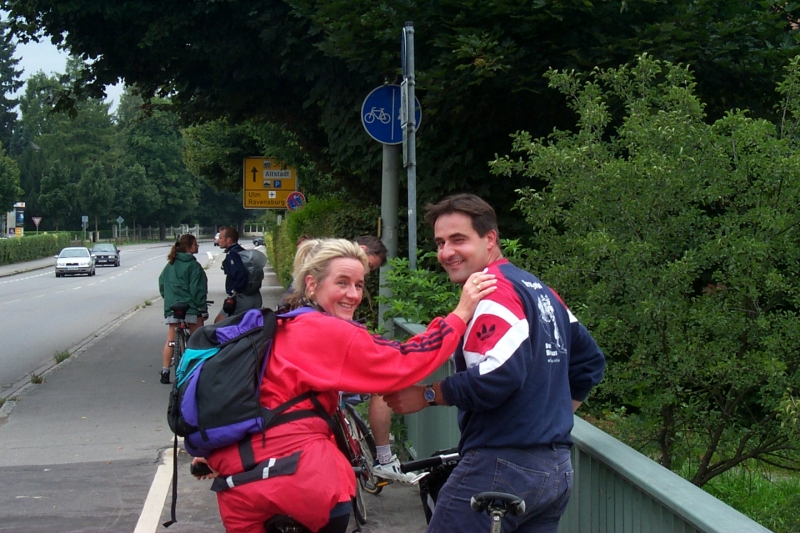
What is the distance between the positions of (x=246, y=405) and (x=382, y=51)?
6835 millimetres

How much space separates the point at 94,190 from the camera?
93.6 m

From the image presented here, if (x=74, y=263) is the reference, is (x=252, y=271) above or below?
above

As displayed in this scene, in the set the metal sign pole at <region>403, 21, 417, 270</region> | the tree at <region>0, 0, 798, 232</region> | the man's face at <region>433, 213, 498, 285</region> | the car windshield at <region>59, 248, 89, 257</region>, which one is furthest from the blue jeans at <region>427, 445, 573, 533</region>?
the car windshield at <region>59, 248, 89, 257</region>

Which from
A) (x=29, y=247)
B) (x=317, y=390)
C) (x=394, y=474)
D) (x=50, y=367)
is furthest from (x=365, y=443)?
(x=29, y=247)

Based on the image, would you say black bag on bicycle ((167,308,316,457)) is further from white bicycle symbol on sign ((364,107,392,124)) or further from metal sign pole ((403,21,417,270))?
white bicycle symbol on sign ((364,107,392,124))

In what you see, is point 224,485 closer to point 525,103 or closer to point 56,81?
point 525,103

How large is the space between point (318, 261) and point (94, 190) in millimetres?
95923

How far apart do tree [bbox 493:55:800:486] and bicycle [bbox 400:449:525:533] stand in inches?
51.0

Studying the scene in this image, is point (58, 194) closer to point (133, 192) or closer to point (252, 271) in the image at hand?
point (133, 192)

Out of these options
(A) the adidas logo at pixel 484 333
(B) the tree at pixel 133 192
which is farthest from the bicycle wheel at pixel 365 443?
(B) the tree at pixel 133 192

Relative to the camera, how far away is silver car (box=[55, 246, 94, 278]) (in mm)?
45500

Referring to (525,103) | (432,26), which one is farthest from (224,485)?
(525,103)

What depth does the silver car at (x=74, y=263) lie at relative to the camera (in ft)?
149

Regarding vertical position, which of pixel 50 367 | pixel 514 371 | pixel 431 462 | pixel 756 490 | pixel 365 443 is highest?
pixel 514 371
